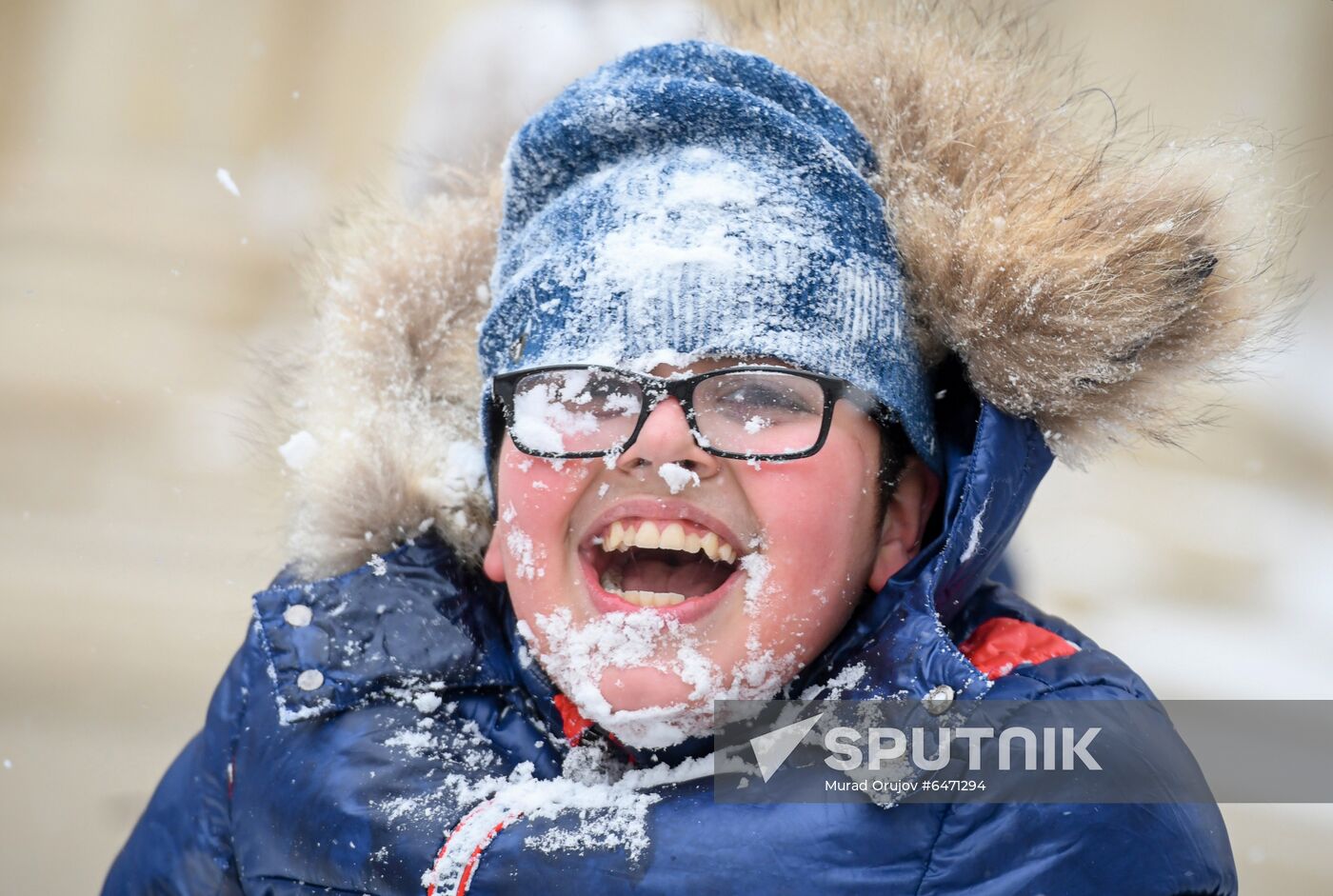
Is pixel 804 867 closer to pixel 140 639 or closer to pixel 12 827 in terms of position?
pixel 12 827

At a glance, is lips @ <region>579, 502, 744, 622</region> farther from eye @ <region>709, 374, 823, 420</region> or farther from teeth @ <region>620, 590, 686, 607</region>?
eye @ <region>709, 374, 823, 420</region>

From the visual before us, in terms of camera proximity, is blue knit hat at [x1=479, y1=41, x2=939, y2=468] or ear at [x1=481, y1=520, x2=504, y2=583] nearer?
blue knit hat at [x1=479, y1=41, x2=939, y2=468]

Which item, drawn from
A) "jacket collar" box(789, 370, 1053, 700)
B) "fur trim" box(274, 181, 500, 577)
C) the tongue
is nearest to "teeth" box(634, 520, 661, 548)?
the tongue

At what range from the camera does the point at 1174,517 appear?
3100mm

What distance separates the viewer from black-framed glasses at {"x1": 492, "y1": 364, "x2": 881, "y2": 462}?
3.53ft

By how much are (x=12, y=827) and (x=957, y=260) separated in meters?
2.08

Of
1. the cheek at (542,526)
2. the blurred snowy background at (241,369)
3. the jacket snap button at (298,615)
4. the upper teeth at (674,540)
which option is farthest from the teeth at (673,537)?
the blurred snowy background at (241,369)

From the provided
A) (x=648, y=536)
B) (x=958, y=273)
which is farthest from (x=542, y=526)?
(x=958, y=273)

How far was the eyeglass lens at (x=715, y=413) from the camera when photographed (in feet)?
3.54

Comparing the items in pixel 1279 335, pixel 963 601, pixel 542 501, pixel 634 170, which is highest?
pixel 634 170

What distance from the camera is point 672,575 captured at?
3.98 feet

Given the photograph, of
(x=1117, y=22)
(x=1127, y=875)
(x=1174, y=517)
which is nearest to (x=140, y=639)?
(x=1127, y=875)

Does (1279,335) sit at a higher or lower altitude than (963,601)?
higher

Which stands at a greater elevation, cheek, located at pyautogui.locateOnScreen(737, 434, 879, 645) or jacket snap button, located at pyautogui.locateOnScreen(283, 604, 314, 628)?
cheek, located at pyautogui.locateOnScreen(737, 434, 879, 645)
